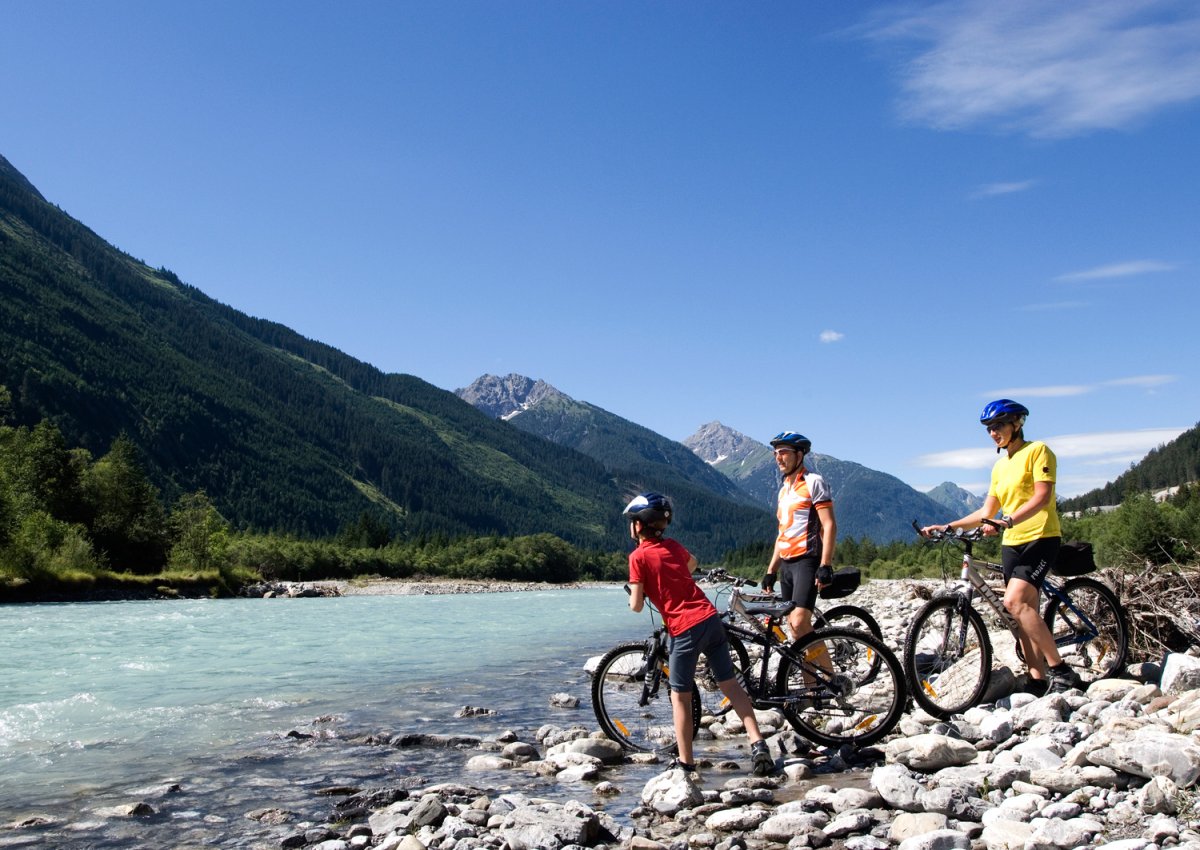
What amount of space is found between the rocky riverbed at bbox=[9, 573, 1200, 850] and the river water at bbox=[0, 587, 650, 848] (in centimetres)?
41

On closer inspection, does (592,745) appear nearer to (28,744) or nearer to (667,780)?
(667,780)

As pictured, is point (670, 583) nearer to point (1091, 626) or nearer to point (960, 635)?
point (960, 635)

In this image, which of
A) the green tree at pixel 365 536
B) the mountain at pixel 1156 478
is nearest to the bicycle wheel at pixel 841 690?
the green tree at pixel 365 536

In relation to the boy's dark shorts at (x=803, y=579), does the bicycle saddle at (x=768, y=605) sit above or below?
below

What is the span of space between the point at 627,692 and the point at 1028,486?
186 inches

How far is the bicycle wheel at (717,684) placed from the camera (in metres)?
9.02

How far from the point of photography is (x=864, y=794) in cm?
695

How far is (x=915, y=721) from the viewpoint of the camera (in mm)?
9312

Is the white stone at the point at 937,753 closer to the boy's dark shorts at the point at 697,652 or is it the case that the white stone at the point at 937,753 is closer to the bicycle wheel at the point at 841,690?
the bicycle wheel at the point at 841,690

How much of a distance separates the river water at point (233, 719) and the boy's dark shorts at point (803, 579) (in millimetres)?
2953

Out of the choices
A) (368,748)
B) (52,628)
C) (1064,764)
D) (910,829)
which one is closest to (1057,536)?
(1064,764)

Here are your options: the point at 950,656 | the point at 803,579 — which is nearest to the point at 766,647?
the point at 803,579

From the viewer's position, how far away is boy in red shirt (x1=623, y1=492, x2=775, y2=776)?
7.89 m

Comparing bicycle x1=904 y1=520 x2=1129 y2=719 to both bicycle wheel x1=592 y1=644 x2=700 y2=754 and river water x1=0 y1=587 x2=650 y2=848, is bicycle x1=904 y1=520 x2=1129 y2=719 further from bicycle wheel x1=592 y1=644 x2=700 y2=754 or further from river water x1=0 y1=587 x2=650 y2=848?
river water x1=0 y1=587 x2=650 y2=848
